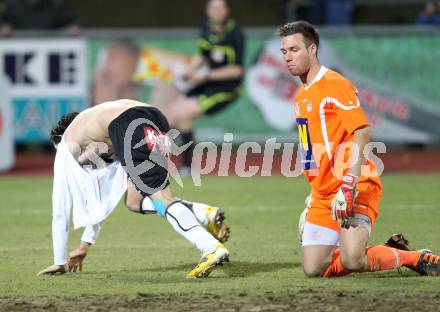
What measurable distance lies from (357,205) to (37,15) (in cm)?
1296

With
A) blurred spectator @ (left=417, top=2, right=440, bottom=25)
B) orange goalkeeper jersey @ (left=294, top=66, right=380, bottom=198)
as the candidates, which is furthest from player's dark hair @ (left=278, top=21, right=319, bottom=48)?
blurred spectator @ (left=417, top=2, right=440, bottom=25)

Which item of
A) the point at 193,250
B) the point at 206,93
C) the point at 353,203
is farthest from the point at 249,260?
the point at 206,93

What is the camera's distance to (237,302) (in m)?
6.78

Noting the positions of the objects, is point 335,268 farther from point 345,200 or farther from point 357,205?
point 345,200

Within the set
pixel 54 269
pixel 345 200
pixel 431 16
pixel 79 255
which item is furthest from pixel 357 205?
pixel 431 16

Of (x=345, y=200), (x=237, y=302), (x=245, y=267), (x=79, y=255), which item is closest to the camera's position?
(x=237, y=302)

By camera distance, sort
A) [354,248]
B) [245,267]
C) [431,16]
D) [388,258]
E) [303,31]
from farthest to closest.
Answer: [431,16] → [245,267] → [303,31] → [388,258] → [354,248]

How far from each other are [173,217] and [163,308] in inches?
49.5

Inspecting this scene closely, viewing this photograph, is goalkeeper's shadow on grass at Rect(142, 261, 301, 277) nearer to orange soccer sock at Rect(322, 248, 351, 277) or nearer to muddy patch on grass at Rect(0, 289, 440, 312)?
orange soccer sock at Rect(322, 248, 351, 277)

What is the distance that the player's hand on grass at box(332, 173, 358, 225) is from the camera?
7227 millimetres

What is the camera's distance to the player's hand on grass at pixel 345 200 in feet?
23.7

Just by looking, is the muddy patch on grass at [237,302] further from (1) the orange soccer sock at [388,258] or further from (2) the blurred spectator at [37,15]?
(2) the blurred spectator at [37,15]

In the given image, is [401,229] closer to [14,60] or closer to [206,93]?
[206,93]

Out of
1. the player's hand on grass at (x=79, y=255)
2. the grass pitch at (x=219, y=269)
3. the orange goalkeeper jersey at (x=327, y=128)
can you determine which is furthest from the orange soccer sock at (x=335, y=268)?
the player's hand on grass at (x=79, y=255)
